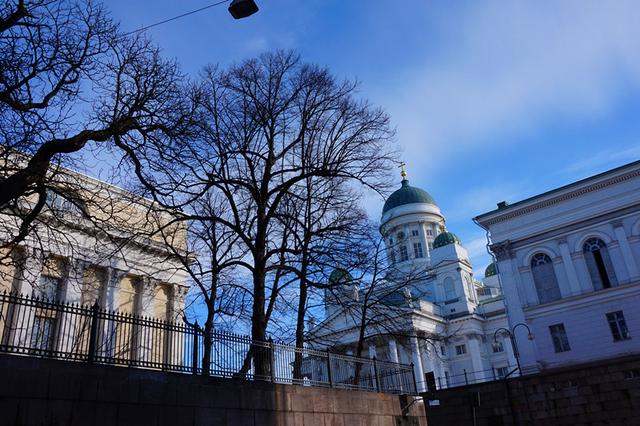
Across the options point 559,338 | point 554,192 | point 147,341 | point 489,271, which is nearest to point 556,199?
point 554,192

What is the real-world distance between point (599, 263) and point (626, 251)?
6.40 feet

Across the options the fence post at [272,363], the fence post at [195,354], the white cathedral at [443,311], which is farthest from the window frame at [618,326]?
the fence post at [195,354]

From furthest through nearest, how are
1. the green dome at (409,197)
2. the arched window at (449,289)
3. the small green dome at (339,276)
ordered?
1. the green dome at (409,197)
2. the arched window at (449,289)
3. the small green dome at (339,276)

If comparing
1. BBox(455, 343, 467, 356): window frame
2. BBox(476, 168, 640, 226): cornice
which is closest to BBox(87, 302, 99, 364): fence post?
BBox(476, 168, 640, 226): cornice

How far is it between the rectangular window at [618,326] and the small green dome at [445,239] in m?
41.7

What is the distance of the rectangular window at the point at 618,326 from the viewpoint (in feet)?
113

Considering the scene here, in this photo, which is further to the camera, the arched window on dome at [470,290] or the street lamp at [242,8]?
the arched window on dome at [470,290]

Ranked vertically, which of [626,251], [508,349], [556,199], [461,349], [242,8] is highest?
[556,199]

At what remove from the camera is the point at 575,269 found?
3778cm

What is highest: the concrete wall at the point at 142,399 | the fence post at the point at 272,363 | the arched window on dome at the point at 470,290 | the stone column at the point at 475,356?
the arched window on dome at the point at 470,290

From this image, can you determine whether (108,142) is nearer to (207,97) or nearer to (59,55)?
(59,55)

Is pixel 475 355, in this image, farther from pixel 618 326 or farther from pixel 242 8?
pixel 242 8

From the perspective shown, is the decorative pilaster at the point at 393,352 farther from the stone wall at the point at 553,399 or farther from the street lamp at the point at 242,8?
the street lamp at the point at 242,8

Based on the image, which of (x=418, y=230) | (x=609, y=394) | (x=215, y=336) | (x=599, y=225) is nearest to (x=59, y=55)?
(x=215, y=336)
